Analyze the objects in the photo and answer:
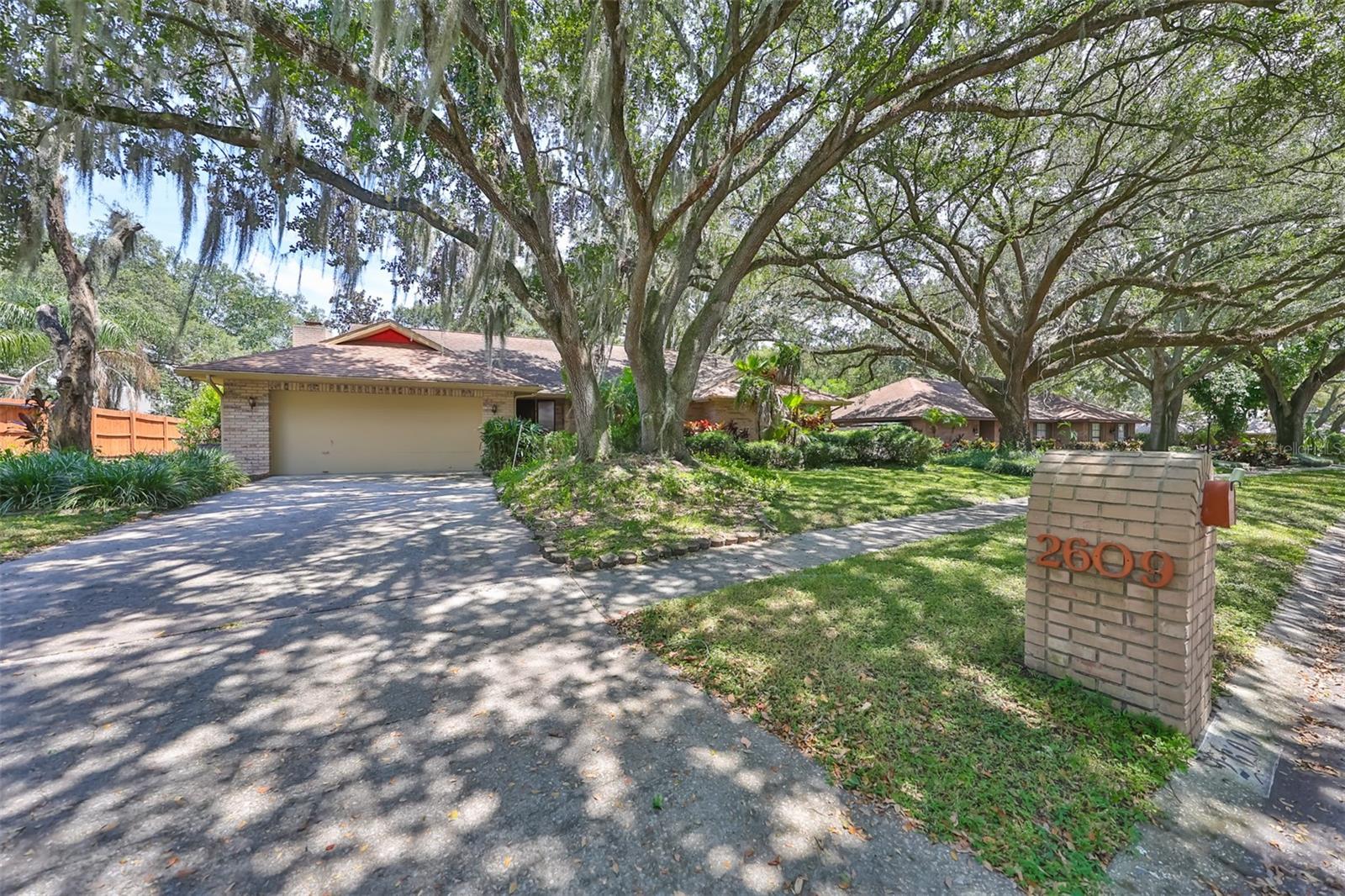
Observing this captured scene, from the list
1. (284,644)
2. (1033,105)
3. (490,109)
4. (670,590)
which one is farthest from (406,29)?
(1033,105)

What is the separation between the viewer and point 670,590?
171 inches

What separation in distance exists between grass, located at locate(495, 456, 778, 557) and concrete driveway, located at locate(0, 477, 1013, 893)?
5.74 feet

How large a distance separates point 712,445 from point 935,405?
14431mm

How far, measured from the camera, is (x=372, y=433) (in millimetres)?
13672

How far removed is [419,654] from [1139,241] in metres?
18.0

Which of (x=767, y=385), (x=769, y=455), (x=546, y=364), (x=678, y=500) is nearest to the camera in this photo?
(x=678, y=500)

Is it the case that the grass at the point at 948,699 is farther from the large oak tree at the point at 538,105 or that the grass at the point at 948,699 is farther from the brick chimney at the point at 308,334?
the brick chimney at the point at 308,334

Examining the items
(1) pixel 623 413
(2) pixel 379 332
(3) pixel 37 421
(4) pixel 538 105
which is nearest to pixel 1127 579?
(1) pixel 623 413

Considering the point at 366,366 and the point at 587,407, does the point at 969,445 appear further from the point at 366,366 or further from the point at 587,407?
the point at 366,366

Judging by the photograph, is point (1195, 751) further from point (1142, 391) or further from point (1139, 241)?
point (1142, 391)

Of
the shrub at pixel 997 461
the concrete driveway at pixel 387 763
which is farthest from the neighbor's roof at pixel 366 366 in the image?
the shrub at pixel 997 461

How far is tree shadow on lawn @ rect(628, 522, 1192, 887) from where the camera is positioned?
1870mm

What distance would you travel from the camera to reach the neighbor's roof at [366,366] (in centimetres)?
1167

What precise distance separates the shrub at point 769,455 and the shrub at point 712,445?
0.39 metres
